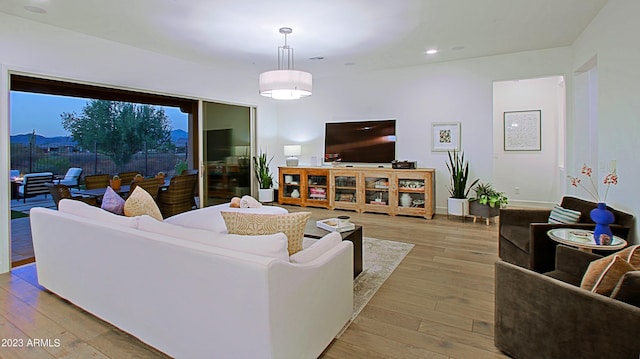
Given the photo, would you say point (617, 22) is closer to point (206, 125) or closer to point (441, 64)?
point (441, 64)

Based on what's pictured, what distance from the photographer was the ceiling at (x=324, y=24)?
345 centimetres

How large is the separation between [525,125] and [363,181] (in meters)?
3.63

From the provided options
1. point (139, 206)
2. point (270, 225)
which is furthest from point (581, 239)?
point (139, 206)

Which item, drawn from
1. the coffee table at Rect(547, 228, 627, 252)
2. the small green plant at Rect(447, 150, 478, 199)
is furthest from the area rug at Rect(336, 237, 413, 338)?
the small green plant at Rect(447, 150, 478, 199)

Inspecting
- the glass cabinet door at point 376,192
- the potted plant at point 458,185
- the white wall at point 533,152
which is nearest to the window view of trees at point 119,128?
the glass cabinet door at point 376,192

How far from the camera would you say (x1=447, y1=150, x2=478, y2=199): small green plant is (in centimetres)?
564

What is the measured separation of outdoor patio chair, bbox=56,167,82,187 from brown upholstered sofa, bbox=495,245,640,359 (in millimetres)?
5059

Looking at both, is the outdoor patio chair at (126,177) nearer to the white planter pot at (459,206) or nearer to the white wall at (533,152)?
the white planter pot at (459,206)

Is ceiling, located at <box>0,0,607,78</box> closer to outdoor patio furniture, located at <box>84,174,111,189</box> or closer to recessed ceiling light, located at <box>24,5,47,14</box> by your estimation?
recessed ceiling light, located at <box>24,5,47,14</box>

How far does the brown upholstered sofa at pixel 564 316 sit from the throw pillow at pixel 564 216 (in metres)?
1.06

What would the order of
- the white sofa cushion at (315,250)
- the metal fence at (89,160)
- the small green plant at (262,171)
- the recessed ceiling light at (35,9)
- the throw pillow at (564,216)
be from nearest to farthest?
the white sofa cushion at (315,250) → the throw pillow at (564,216) → the recessed ceiling light at (35,9) → the metal fence at (89,160) → the small green plant at (262,171)

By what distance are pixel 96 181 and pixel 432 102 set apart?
556cm

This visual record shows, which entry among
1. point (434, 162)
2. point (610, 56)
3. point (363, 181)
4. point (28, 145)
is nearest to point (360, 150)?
point (363, 181)

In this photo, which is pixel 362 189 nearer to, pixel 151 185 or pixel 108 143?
pixel 151 185
